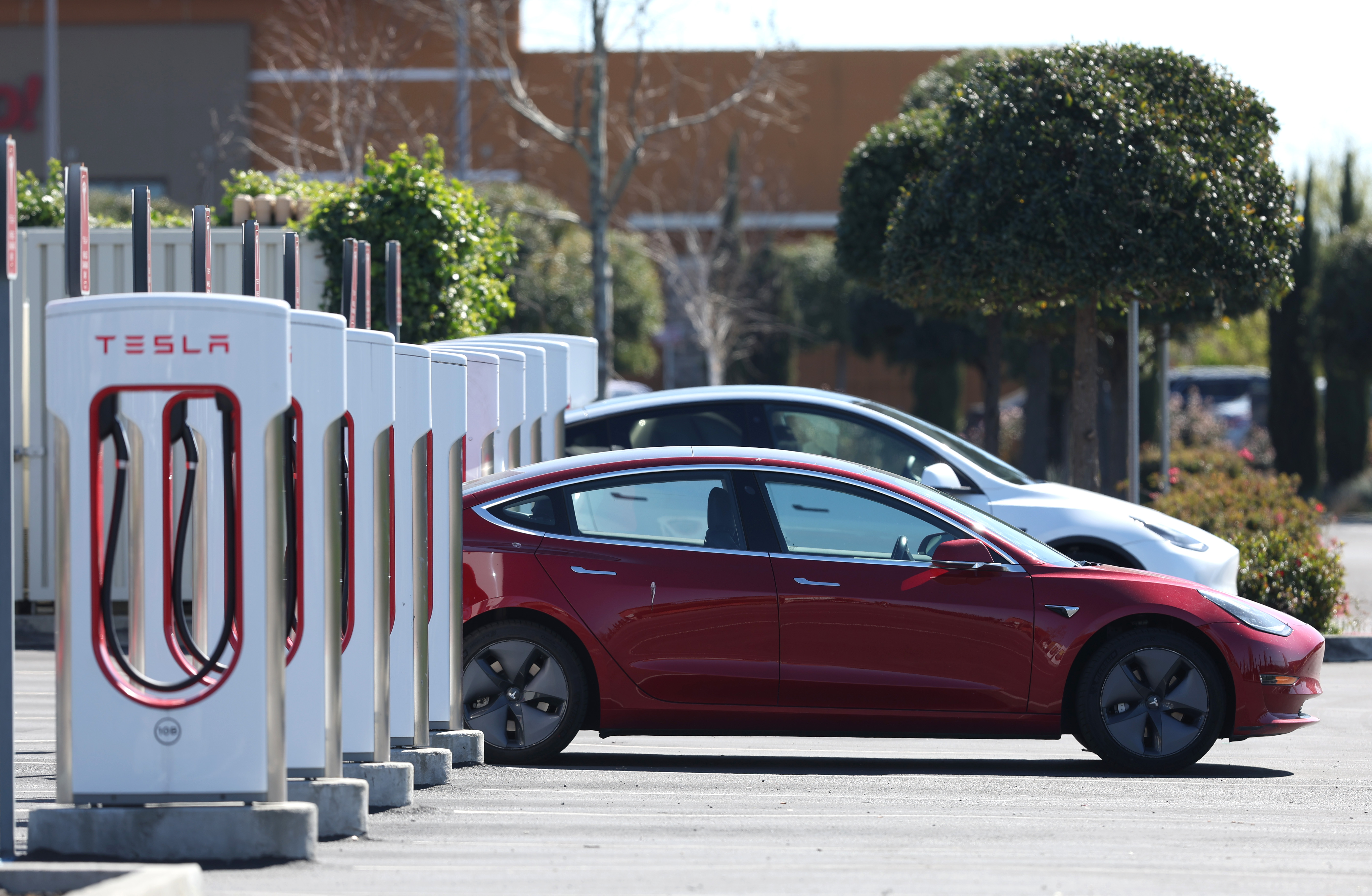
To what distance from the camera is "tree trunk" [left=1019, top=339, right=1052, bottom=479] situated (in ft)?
81.9

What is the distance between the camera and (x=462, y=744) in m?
7.11

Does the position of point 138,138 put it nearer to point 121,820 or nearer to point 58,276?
point 58,276

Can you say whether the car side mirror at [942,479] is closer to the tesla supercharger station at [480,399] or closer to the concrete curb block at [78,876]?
the tesla supercharger station at [480,399]

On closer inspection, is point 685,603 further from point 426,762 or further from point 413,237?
point 413,237

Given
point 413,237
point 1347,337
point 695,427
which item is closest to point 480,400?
point 695,427

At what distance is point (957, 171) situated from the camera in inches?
527

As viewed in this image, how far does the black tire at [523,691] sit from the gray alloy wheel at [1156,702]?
2387 millimetres

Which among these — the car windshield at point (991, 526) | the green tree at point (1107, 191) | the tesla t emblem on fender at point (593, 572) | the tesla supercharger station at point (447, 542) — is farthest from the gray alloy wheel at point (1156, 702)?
the green tree at point (1107, 191)

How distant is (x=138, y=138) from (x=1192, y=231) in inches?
1532

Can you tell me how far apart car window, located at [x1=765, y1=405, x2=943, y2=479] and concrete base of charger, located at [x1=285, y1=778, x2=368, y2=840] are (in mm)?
5298

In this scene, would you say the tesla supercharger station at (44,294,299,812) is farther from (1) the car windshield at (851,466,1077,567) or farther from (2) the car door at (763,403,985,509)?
(2) the car door at (763,403,985,509)

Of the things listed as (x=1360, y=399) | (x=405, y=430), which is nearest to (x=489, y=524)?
(x=405, y=430)

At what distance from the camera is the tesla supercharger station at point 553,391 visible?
9.75 meters

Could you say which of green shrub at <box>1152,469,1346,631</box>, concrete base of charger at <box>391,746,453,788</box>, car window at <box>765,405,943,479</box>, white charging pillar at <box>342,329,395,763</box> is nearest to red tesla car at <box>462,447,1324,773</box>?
concrete base of charger at <box>391,746,453,788</box>
